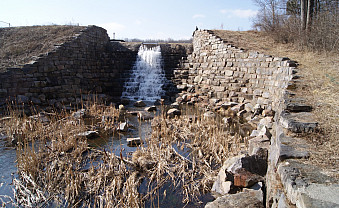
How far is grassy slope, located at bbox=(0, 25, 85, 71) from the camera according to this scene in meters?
9.86

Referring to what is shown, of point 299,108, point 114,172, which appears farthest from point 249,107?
point 114,172

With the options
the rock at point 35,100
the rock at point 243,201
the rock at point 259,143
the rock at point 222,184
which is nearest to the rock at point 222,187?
the rock at point 222,184

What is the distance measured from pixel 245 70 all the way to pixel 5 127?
27.8 feet

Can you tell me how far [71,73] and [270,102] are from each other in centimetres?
846

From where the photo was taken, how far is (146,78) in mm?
12484

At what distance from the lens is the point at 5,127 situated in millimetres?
6344

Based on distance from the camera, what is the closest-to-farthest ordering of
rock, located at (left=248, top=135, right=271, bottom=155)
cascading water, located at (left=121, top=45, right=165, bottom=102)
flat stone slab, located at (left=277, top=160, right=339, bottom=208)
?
flat stone slab, located at (left=277, top=160, right=339, bottom=208), rock, located at (left=248, top=135, right=271, bottom=155), cascading water, located at (left=121, top=45, right=165, bottom=102)

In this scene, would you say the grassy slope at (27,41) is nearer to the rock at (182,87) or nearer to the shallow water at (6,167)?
the shallow water at (6,167)

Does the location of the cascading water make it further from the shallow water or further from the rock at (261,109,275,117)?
the shallow water

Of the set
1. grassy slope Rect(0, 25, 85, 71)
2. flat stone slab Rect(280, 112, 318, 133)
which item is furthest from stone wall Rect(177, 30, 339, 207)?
grassy slope Rect(0, 25, 85, 71)

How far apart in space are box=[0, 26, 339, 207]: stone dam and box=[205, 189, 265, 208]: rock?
1 cm

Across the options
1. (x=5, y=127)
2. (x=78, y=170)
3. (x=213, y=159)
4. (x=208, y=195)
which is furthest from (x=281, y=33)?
(x=5, y=127)

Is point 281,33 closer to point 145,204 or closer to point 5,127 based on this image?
point 145,204

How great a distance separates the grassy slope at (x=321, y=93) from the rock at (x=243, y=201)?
3.24 feet
